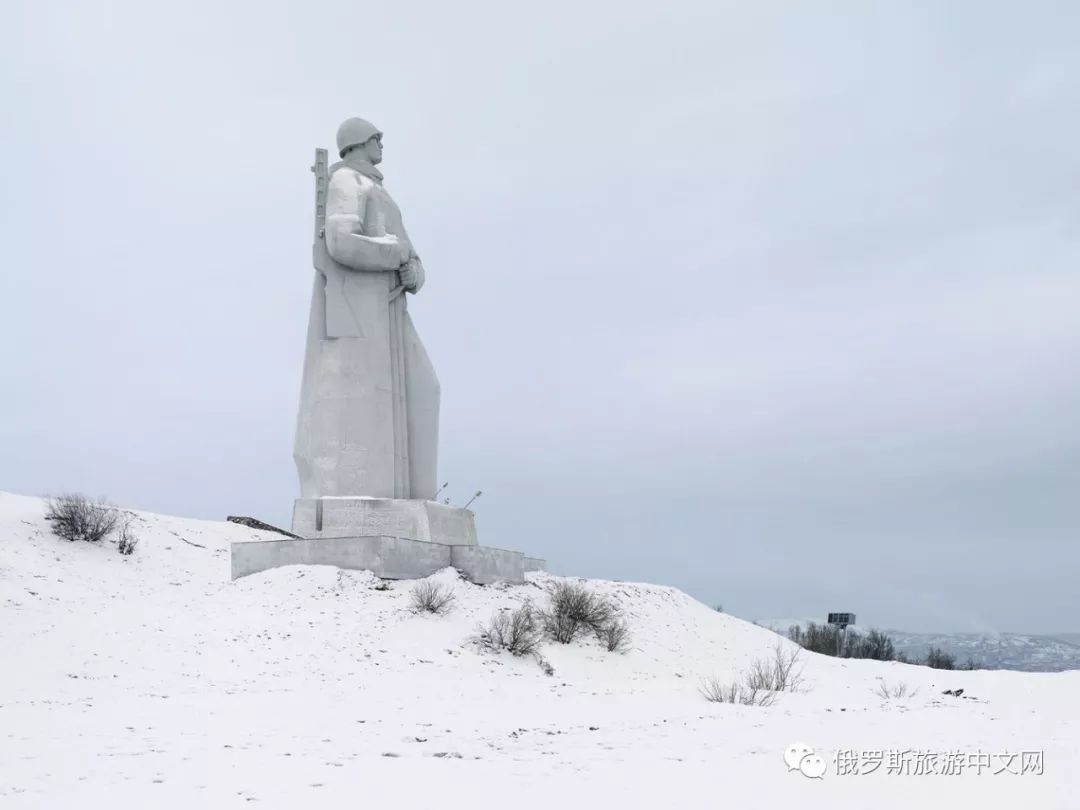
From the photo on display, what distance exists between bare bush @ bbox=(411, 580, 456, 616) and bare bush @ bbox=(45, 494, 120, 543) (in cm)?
589

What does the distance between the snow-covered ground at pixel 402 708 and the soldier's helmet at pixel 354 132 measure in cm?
594

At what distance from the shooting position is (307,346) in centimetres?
1444

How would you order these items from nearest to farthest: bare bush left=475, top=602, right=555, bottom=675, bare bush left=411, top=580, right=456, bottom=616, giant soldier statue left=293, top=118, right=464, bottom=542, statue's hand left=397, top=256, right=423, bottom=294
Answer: bare bush left=475, top=602, right=555, bottom=675 → bare bush left=411, top=580, right=456, bottom=616 → giant soldier statue left=293, top=118, right=464, bottom=542 → statue's hand left=397, top=256, right=423, bottom=294

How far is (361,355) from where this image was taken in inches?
555

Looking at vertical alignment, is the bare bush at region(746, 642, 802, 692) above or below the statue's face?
below

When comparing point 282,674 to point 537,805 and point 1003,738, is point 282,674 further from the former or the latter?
point 1003,738

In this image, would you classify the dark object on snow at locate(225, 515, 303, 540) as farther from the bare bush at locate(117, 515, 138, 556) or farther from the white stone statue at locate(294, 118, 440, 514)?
the white stone statue at locate(294, 118, 440, 514)

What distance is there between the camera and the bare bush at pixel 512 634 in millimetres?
11914

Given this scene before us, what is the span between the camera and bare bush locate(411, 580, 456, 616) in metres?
12.3

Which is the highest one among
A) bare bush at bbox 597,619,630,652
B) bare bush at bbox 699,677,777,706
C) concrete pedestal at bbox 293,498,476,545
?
concrete pedestal at bbox 293,498,476,545

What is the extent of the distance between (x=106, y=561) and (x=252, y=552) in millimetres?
2954

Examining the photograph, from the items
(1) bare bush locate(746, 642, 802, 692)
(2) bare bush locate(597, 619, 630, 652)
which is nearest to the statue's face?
(2) bare bush locate(597, 619, 630, 652)

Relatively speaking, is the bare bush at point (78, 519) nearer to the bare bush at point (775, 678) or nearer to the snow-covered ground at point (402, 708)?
the snow-covered ground at point (402, 708)

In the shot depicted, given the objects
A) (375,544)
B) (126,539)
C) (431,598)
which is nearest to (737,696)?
(431,598)
